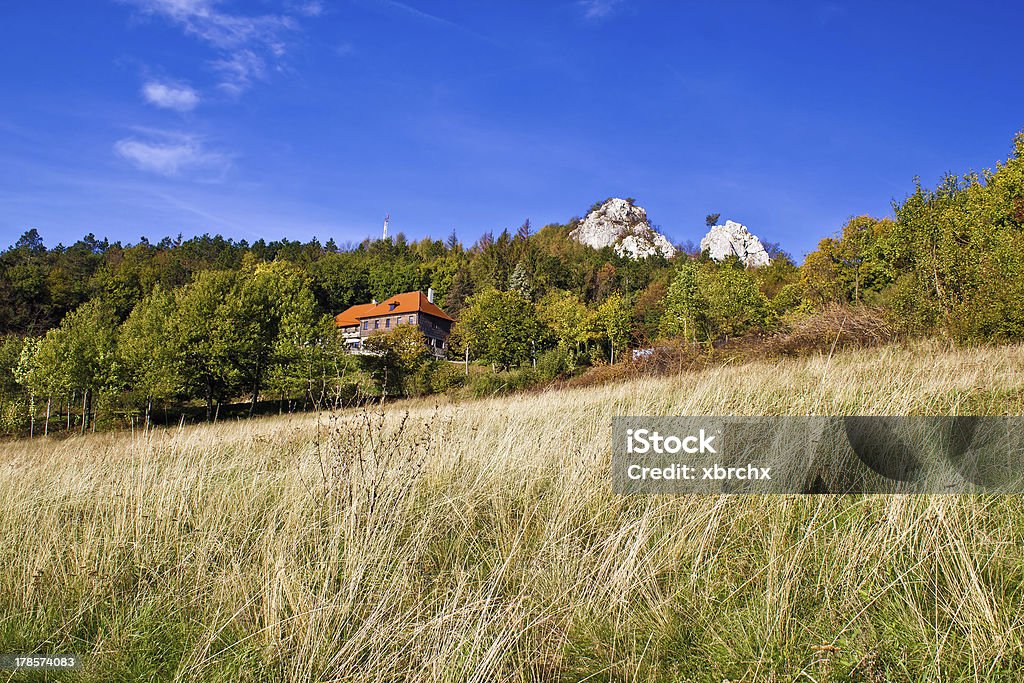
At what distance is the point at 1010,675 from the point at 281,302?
1511 inches

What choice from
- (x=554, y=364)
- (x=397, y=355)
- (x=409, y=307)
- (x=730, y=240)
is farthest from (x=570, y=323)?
(x=730, y=240)

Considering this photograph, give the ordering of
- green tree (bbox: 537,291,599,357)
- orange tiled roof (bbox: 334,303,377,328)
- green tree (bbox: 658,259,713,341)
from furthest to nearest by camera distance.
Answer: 1. orange tiled roof (bbox: 334,303,377,328)
2. green tree (bbox: 537,291,599,357)
3. green tree (bbox: 658,259,713,341)

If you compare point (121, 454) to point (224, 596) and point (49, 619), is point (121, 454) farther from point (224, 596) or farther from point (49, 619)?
point (224, 596)

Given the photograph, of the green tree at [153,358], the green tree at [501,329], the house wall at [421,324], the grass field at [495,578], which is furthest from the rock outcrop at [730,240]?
the grass field at [495,578]

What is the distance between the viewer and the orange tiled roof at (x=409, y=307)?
7375 centimetres

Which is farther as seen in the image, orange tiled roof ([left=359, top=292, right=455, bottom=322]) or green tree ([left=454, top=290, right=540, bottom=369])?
orange tiled roof ([left=359, top=292, right=455, bottom=322])

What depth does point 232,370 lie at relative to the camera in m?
30.9

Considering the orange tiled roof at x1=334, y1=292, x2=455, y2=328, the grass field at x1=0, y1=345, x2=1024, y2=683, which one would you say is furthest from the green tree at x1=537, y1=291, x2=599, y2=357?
the grass field at x1=0, y1=345, x2=1024, y2=683

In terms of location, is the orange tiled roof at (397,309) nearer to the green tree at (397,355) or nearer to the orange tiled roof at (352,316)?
the orange tiled roof at (352,316)

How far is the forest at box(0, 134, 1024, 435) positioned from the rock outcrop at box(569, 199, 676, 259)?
93975 mm

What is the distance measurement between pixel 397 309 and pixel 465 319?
3068cm

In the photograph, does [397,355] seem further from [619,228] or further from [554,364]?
[619,228]

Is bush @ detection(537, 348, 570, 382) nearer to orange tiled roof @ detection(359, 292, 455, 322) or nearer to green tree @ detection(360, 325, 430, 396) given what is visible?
green tree @ detection(360, 325, 430, 396)

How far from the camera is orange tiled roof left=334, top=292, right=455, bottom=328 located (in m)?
74.1
